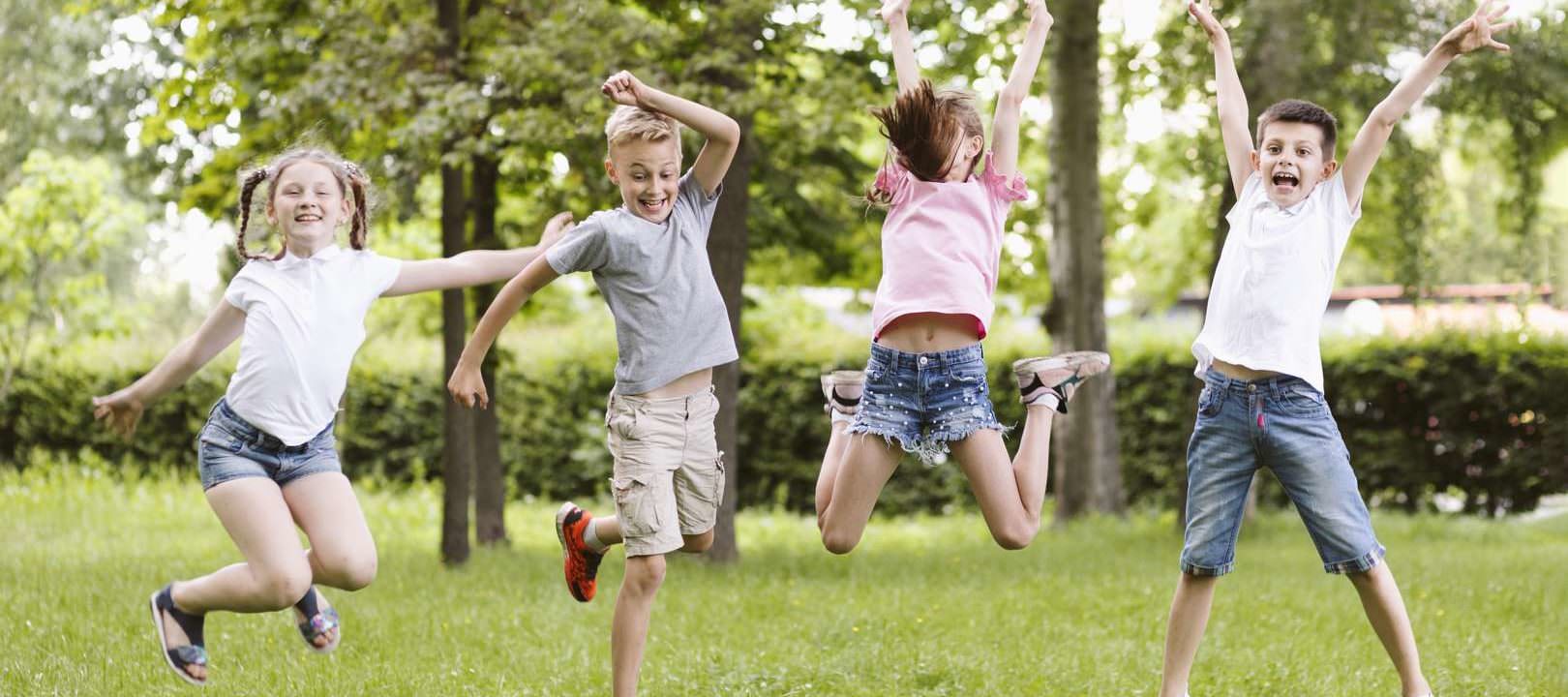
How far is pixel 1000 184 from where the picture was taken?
196 inches

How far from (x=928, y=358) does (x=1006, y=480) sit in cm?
50

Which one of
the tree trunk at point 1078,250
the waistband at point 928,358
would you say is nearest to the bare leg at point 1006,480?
the waistband at point 928,358

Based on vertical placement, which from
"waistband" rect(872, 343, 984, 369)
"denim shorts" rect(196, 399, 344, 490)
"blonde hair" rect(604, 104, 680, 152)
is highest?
"blonde hair" rect(604, 104, 680, 152)

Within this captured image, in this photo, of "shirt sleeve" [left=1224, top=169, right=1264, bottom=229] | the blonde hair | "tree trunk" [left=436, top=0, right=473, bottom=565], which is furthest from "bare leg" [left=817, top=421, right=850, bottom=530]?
"tree trunk" [left=436, top=0, right=473, bottom=565]

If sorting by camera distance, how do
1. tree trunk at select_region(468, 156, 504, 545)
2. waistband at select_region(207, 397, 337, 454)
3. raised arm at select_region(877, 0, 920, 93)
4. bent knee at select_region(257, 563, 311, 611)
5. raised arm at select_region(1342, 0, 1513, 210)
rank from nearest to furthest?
raised arm at select_region(1342, 0, 1513, 210) < bent knee at select_region(257, 563, 311, 611) < waistband at select_region(207, 397, 337, 454) < raised arm at select_region(877, 0, 920, 93) < tree trunk at select_region(468, 156, 504, 545)

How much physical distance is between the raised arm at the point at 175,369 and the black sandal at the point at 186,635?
1.96 ft

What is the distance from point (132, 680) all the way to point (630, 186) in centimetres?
290

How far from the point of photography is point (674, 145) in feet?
16.1

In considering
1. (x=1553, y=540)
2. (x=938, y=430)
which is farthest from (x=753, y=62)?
(x=1553, y=540)

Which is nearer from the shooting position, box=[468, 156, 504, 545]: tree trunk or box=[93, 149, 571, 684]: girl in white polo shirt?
box=[93, 149, 571, 684]: girl in white polo shirt

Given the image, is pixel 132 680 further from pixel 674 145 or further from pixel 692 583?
pixel 692 583

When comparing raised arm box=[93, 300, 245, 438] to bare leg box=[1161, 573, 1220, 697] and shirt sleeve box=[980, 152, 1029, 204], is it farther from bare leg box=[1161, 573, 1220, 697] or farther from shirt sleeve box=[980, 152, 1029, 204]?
bare leg box=[1161, 573, 1220, 697]

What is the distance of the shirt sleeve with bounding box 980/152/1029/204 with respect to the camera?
4984mm

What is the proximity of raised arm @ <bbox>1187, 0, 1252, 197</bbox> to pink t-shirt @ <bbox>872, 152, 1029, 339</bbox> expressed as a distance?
75 cm
